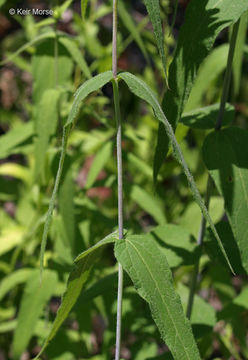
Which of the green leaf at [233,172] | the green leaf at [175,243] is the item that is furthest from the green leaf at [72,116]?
→ the green leaf at [175,243]

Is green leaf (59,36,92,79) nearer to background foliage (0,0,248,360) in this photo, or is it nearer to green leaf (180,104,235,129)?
background foliage (0,0,248,360)

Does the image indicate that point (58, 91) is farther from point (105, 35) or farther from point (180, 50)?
point (105, 35)

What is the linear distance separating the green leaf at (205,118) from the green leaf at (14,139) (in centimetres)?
40

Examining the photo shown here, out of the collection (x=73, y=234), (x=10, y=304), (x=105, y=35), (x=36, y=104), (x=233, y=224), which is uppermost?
(x=105, y=35)

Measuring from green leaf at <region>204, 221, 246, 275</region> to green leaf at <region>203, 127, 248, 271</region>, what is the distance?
0.10 m

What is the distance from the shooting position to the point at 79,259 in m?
0.63

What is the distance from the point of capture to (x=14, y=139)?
1.12 metres

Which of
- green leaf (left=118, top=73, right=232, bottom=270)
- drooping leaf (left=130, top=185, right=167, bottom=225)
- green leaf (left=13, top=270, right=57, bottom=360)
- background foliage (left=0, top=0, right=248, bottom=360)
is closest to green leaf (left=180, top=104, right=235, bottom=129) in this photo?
background foliage (left=0, top=0, right=248, bottom=360)

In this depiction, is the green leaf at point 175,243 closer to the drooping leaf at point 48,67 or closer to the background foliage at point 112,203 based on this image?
the background foliage at point 112,203

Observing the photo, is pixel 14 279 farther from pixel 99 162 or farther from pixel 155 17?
pixel 155 17

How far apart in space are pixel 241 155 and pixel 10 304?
1.00 metres

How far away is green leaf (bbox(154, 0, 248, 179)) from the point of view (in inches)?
25.3

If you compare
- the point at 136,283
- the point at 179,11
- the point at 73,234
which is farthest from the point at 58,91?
the point at 179,11

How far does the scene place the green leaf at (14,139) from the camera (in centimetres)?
111
